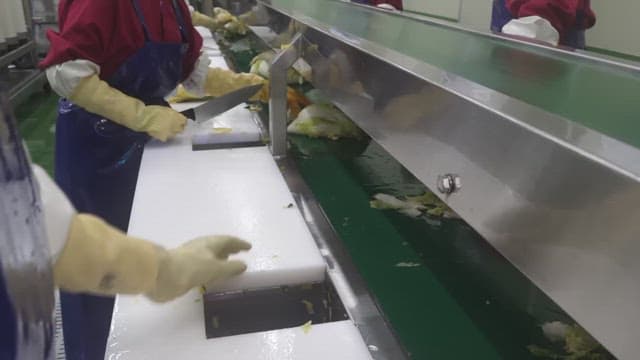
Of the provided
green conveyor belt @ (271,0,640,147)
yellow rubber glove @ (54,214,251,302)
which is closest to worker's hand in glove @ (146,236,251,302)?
yellow rubber glove @ (54,214,251,302)

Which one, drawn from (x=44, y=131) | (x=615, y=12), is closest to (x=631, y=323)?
(x=615, y=12)

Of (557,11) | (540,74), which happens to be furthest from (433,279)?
(557,11)

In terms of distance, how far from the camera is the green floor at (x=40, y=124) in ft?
12.1

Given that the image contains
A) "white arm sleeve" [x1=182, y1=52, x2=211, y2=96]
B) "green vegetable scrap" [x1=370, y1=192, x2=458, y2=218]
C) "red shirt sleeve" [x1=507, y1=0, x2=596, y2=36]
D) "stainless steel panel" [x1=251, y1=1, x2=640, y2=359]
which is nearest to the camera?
"stainless steel panel" [x1=251, y1=1, x2=640, y2=359]

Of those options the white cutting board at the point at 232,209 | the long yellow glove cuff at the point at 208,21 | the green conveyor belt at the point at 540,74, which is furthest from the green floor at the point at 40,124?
the green conveyor belt at the point at 540,74

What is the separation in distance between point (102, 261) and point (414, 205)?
0.95 meters

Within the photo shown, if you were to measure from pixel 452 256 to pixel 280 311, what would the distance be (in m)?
0.42

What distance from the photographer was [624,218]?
39 cm

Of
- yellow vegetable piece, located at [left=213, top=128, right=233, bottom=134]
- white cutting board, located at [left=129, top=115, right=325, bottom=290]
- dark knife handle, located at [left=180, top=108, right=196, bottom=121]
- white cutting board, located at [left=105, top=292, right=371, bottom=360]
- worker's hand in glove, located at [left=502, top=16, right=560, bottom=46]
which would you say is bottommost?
white cutting board, located at [left=105, top=292, right=371, bottom=360]

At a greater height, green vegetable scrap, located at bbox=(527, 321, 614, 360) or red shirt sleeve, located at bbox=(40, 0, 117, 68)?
red shirt sleeve, located at bbox=(40, 0, 117, 68)

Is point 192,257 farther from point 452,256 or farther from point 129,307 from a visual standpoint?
point 452,256

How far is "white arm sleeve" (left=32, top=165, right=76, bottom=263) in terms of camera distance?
1.68ft

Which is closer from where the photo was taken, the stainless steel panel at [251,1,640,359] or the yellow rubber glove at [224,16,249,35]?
the stainless steel panel at [251,1,640,359]

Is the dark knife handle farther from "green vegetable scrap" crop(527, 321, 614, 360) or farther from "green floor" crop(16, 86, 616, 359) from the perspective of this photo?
"green vegetable scrap" crop(527, 321, 614, 360)
